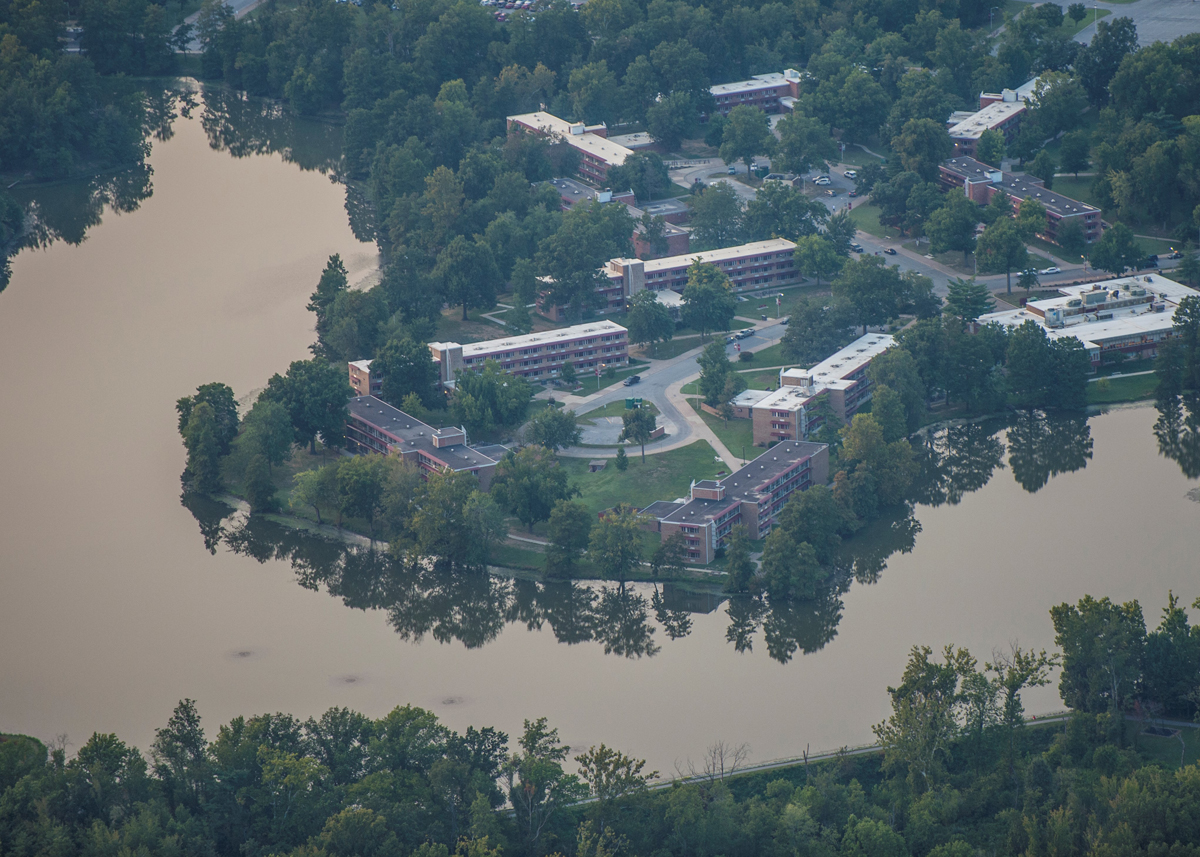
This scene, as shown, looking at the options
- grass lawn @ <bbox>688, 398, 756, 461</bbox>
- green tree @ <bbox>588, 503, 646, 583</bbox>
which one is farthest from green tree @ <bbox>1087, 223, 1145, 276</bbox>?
green tree @ <bbox>588, 503, 646, 583</bbox>

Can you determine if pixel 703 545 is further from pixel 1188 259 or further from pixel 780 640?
pixel 1188 259

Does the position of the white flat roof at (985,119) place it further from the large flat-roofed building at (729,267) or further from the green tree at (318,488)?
the green tree at (318,488)

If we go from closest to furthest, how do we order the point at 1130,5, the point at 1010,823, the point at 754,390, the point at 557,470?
the point at 1010,823, the point at 557,470, the point at 754,390, the point at 1130,5

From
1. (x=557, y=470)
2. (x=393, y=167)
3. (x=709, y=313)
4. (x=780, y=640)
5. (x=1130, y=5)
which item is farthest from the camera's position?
(x=1130, y=5)

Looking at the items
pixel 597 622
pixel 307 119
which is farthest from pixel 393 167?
pixel 597 622

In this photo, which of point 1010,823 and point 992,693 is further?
point 992,693

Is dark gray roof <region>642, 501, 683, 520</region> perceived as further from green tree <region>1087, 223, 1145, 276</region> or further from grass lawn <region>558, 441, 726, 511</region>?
green tree <region>1087, 223, 1145, 276</region>
